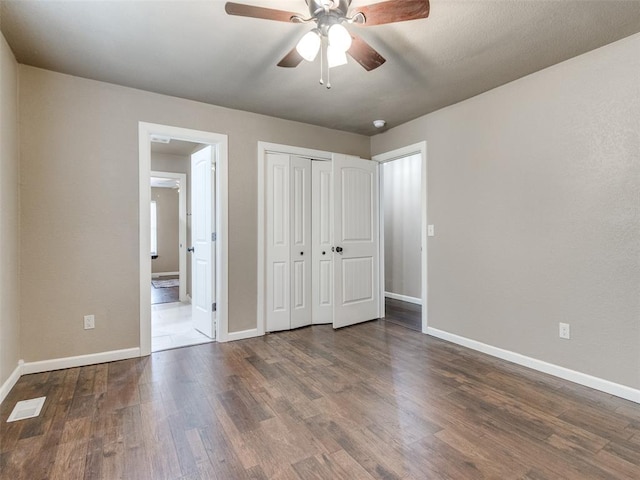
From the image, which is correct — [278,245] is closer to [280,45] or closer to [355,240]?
[355,240]

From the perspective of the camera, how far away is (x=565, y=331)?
8.46 feet

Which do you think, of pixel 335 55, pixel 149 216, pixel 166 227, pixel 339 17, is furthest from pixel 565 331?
pixel 166 227

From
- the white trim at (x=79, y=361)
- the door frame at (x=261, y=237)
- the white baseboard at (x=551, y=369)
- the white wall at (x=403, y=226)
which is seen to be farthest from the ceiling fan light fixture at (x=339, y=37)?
the white wall at (x=403, y=226)

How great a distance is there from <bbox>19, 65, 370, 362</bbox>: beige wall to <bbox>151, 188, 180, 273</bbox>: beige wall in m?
6.58

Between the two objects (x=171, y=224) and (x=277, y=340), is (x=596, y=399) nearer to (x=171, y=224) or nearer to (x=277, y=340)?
(x=277, y=340)

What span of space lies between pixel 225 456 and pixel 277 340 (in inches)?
72.5

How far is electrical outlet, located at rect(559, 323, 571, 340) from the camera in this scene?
101 inches

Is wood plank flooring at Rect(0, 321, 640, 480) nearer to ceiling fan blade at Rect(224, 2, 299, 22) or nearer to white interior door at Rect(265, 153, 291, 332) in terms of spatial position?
white interior door at Rect(265, 153, 291, 332)

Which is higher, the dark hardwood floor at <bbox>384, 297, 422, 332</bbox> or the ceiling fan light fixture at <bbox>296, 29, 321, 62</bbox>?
the ceiling fan light fixture at <bbox>296, 29, 321, 62</bbox>

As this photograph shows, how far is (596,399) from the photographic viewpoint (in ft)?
7.41

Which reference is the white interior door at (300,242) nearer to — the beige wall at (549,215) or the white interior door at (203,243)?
the white interior door at (203,243)

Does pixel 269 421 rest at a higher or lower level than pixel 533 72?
lower

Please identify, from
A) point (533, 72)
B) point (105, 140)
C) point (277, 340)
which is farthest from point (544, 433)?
point (105, 140)

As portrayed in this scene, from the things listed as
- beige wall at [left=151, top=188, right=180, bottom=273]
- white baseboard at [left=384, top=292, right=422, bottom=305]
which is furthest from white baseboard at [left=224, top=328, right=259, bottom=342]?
beige wall at [left=151, top=188, right=180, bottom=273]
